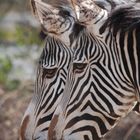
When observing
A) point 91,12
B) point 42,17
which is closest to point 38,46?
point 42,17

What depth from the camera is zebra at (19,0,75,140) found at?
5414 mm

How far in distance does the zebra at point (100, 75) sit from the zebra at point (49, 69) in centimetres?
62

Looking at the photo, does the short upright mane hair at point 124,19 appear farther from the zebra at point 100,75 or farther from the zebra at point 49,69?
the zebra at point 49,69

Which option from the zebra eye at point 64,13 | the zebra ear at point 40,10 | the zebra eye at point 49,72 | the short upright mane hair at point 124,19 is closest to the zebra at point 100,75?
the short upright mane hair at point 124,19

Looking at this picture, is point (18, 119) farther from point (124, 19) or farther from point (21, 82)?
point (124, 19)

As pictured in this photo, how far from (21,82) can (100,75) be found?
6792 millimetres

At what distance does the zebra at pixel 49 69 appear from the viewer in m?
5.41

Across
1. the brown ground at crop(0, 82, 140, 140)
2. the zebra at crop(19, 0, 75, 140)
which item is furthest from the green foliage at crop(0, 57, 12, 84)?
the zebra at crop(19, 0, 75, 140)

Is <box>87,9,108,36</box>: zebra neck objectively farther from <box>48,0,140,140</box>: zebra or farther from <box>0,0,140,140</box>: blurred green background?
<box>0,0,140,140</box>: blurred green background

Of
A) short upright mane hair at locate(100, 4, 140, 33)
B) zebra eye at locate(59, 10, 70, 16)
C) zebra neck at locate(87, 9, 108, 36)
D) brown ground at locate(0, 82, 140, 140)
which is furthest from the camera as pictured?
brown ground at locate(0, 82, 140, 140)

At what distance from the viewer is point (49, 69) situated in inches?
219

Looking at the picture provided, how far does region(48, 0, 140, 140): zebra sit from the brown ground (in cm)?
386

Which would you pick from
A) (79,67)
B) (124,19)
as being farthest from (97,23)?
(79,67)

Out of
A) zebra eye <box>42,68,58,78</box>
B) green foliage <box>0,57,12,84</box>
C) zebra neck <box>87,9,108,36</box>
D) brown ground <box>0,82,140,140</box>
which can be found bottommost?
green foliage <box>0,57,12,84</box>
